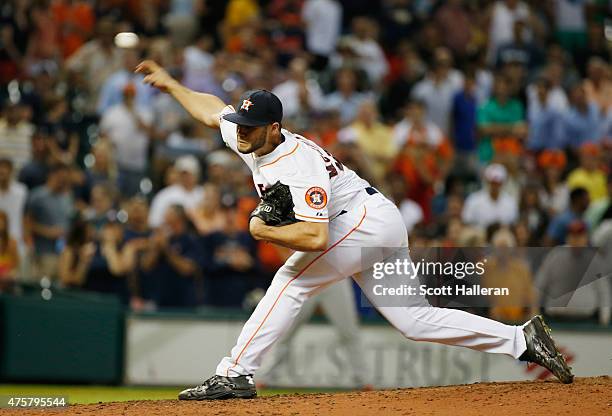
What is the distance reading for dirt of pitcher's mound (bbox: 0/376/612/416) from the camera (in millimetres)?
6363

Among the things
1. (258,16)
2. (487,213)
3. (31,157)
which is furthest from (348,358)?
(258,16)

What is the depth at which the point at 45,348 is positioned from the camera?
11.3m

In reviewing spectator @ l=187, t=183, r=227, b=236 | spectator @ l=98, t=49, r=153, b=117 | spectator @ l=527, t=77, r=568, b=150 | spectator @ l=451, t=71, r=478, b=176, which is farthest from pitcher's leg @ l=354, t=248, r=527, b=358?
spectator @ l=527, t=77, r=568, b=150

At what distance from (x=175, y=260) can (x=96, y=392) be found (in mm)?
1636

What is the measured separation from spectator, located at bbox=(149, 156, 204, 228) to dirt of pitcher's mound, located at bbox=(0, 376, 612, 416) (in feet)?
18.6

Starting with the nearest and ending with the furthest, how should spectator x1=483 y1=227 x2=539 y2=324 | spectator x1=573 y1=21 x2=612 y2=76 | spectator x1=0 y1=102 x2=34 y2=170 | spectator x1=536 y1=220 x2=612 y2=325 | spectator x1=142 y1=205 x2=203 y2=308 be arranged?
spectator x1=536 y1=220 x2=612 y2=325, spectator x1=483 y1=227 x2=539 y2=324, spectator x1=142 y1=205 x2=203 y2=308, spectator x1=0 y1=102 x2=34 y2=170, spectator x1=573 y1=21 x2=612 y2=76

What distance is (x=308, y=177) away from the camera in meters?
6.45

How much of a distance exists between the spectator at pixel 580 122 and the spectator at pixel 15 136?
22.4 feet

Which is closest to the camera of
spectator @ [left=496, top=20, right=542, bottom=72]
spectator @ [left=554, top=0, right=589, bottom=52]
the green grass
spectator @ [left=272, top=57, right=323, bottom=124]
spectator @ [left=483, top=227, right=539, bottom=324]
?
spectator @ [left=483, top=227, right=539, bottom=324]

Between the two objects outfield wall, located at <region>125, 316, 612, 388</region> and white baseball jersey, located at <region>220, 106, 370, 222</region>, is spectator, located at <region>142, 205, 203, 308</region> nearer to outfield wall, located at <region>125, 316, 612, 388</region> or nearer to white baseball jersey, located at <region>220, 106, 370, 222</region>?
outfield wall, located at <region>125, 316, 612, 388</region>

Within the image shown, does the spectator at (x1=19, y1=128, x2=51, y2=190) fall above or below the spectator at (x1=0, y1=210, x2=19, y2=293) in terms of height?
above

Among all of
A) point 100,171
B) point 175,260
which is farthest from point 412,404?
point 100,171

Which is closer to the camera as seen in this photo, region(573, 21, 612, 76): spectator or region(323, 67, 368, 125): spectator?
region(323, 67, 368, 125): spectator

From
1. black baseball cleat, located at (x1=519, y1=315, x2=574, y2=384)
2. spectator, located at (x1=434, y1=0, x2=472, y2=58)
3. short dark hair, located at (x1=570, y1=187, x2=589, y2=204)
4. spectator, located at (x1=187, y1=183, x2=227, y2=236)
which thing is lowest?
black baseball cleat, located at (x1=519, y1=315, x2=574, y2=384)
